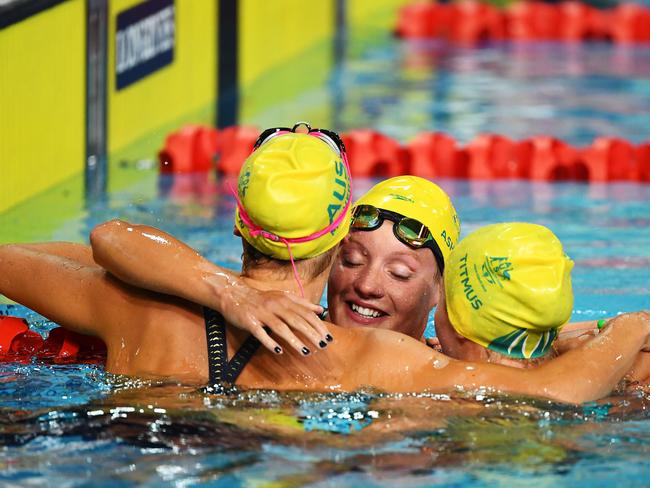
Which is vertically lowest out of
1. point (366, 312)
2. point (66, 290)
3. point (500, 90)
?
point (500, 90)

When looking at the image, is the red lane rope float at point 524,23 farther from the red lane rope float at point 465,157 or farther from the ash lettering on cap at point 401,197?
the ash lettering on cap at point 401,197

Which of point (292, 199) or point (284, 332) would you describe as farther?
point (292, 199)

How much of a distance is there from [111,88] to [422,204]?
4.37 meters

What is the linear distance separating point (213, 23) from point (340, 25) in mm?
4039

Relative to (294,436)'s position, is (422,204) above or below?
above

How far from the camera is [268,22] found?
39.2 ft

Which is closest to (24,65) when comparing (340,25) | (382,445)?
(382,445)

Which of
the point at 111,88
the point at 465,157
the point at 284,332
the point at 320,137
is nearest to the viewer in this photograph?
the point at 284,332

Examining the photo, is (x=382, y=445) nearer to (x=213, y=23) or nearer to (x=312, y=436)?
(x=312, y=436)

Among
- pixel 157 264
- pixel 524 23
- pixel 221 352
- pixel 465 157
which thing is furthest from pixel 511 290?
pixel 524 23

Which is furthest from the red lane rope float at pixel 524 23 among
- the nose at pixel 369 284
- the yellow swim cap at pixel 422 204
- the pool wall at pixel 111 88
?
the nose at pixel 369 284

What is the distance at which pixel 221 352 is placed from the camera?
3898 millimetres

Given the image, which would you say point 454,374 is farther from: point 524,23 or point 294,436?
point 524,23

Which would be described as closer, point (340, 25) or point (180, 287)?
point (180, 287)
